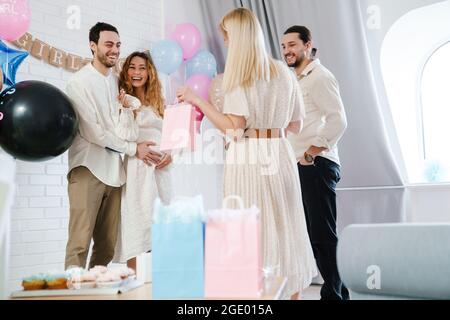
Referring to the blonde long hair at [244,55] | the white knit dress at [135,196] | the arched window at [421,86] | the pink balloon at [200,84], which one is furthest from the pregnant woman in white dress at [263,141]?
the pink balloon at [200,84]

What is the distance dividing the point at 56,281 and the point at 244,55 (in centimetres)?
90

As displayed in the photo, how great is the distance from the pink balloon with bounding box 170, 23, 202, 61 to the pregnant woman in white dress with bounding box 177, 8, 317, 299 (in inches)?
60.5

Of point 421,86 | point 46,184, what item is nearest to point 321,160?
point 421,86

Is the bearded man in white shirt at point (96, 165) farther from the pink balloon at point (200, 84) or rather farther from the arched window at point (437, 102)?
the arched window at point (437, 102)

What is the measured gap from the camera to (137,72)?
8.49 feet

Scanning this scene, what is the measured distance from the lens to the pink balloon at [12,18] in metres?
2.26

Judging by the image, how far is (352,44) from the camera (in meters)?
2.80

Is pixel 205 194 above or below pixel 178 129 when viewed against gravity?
below

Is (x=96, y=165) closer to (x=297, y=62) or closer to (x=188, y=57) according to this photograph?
(x=297, y=62)

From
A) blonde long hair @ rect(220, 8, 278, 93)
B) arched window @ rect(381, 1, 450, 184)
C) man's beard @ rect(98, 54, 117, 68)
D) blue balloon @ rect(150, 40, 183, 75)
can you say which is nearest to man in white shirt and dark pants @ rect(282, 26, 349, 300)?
arched window @ rect(381, 1, 450, 184)

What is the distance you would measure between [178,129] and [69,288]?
0.61m

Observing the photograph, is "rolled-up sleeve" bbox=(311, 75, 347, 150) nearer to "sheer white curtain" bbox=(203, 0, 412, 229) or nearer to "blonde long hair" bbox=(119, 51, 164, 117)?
"sheer white curtain" bbox=(203, 0, 412, 229)

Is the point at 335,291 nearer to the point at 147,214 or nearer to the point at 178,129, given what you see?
the point at 147,214
